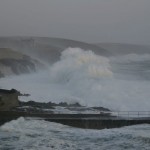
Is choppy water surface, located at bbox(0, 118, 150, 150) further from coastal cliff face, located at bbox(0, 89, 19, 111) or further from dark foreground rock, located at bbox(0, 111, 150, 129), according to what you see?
coastal cliff face, located at bbox(0, 89, 19, 111)

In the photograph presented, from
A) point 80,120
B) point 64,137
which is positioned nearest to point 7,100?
point 80,120

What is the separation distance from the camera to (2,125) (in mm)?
29734

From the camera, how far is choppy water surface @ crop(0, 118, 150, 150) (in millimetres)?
24031

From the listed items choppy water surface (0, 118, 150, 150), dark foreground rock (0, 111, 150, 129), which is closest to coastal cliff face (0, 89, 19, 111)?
dark foreground rock (0, 111, 150, 129)

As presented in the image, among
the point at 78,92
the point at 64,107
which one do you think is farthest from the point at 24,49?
the point at 64,107

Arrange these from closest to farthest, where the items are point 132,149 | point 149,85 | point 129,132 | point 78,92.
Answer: point 132,149 < point 129,132 < point 78,92 < point 149,85

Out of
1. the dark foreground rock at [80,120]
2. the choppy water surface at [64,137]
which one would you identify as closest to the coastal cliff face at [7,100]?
the dark foreground rock at [80,120]

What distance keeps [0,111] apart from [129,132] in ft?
30.3

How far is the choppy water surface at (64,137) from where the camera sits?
24.0 meters

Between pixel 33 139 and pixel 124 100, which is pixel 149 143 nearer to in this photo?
pixel 33 139

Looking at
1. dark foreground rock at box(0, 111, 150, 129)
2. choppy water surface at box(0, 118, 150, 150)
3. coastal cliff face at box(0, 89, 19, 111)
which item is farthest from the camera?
coastal cliff face at box(0, 89, 19, 111)

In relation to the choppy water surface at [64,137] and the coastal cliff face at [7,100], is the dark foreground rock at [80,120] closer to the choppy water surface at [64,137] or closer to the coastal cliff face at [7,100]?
the choppy water surface at [64,137]

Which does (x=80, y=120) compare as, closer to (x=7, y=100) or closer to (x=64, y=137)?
(x=64, y=137)

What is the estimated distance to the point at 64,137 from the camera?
1047 inches
